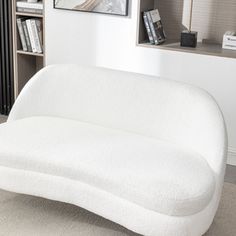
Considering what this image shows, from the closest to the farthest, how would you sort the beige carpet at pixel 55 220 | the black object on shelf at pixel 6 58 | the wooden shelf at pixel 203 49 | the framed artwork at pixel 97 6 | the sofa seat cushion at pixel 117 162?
the sofa seat cushion at pixel 117 162
the beige carpet at pixel 55 220
the wooden shelf at pixel 203 49
the framed artwork at pixel 97 6
the black object on shelf at pixel 6 58

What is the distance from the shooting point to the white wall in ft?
10.6

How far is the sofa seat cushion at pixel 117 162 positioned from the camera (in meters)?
2.04

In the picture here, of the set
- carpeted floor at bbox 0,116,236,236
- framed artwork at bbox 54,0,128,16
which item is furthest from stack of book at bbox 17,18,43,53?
carpeted floor at bbox 0,116,236,236

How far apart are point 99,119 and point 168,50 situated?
882 millimetres

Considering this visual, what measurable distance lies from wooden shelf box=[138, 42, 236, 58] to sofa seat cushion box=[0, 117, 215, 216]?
95cm

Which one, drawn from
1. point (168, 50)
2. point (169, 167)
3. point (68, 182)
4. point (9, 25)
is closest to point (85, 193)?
point (68, 182)

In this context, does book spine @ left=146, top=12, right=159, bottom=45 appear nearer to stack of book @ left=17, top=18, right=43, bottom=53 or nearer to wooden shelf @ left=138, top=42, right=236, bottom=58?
wooden shelf @ left=138, top=42, right=236, bottom=58

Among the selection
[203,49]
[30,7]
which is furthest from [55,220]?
[30,7]

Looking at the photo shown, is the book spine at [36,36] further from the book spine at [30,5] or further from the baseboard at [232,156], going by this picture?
the baseboard at [232,156]

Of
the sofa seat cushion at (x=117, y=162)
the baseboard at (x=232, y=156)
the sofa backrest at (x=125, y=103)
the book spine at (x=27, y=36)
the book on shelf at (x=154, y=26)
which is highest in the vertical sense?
the book on shelf at (x=154, y=26)

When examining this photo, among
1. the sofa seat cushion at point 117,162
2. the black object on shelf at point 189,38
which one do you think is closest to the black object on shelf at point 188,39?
the black object on shelf at point 189,38

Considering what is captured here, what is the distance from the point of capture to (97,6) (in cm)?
350

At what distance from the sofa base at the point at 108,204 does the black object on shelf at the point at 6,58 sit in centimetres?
178

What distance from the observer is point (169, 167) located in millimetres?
2168
